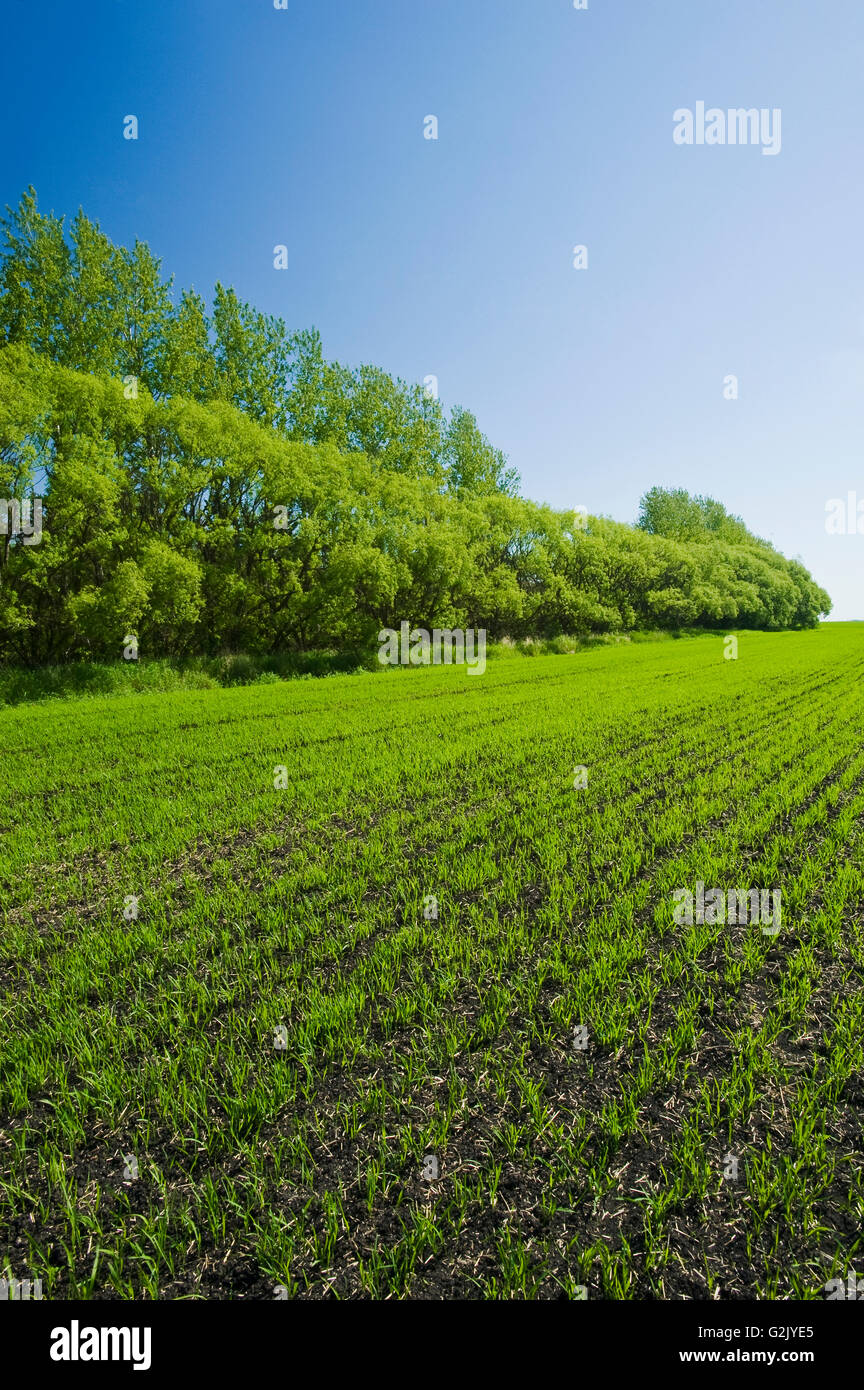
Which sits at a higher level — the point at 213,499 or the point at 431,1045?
the point at 213,499

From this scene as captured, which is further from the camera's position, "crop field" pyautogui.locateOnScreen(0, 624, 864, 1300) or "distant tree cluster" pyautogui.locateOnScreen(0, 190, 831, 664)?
"distant tree cluster" pyautogui.locateOnScreen(0, 190, 831, 664)

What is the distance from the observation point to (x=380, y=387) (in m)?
46.9

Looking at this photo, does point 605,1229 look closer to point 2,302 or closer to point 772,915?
point 772,915

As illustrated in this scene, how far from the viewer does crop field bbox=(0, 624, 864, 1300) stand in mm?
2693

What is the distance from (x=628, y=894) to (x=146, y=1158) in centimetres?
455

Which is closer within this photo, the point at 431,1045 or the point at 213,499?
the point at 431,1045

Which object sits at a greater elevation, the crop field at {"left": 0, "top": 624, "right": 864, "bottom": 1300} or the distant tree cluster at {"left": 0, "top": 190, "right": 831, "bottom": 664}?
the distant tree cluster at {"left": 0, "top": 190, "right": 831, "bottom": 664}

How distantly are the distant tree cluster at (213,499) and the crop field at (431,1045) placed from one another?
1707 centimetres

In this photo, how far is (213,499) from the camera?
30109mm

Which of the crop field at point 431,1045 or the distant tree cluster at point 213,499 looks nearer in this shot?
the crop field at point 431,1045

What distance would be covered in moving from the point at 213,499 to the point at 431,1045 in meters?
30.8

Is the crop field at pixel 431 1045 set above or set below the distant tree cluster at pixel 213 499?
below

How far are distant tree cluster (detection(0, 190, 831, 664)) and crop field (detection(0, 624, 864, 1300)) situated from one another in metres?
17.1

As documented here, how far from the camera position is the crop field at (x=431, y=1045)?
2693mm
